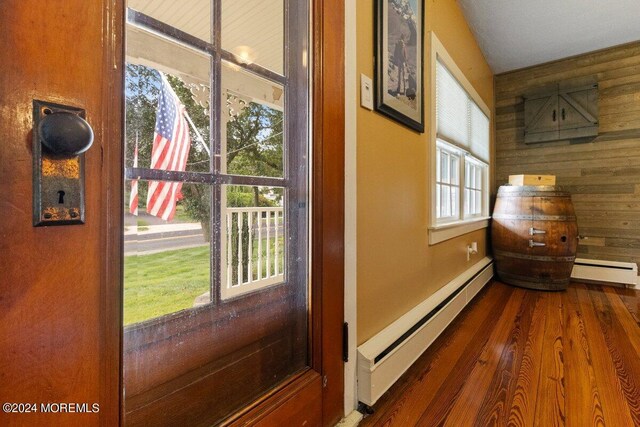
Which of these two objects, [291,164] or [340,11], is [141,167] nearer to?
[291,164]

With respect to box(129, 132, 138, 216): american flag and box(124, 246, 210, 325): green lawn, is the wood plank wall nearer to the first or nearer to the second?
box(124, 246, 210, 325): green lawn

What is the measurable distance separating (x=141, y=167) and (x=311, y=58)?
57cm

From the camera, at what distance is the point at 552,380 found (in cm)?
122

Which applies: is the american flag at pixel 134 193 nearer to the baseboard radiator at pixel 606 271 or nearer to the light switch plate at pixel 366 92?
the light switch plate at pixel 366 92

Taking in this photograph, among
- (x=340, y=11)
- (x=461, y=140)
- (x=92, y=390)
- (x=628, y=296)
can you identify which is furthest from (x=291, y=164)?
(x=628, y=296)

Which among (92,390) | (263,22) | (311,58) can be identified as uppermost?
(263,22)

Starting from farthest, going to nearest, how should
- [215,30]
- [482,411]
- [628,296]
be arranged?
1. [628,296]
2. [482,411]
3. [215,30]

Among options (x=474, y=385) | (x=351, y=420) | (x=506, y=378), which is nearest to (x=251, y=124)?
(x=351, y=420)

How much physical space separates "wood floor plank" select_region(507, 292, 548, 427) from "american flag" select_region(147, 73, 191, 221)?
1275 millimetres

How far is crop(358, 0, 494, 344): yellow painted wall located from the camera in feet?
3.56

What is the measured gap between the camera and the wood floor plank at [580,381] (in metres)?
1.01

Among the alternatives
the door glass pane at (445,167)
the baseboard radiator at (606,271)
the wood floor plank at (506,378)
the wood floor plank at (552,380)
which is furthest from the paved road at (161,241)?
the baseboard radiator at (606,271)

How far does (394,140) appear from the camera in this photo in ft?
4.22

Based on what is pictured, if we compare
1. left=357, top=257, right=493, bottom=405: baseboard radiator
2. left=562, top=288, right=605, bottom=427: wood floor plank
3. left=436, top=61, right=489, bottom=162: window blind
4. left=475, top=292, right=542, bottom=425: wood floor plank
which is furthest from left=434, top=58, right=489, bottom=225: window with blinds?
left=562, top=288, right=605, bottom=427: wood floor plank
